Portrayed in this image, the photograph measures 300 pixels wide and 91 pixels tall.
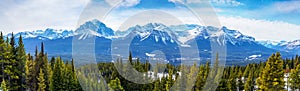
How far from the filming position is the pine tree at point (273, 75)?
40897 mm

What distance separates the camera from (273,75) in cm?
4172

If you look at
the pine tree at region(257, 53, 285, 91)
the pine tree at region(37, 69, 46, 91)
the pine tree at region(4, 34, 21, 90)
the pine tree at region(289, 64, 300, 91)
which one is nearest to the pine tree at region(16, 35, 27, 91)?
the pine tree at region(4, 34, 21, 90)

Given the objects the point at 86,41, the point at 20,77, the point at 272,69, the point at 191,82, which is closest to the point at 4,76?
the point at 20,77

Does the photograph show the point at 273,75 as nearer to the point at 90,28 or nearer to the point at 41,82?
the point at 90,28

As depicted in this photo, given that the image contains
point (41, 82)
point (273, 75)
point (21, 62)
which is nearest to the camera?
point (273, 75)

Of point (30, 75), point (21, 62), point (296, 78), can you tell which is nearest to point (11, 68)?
point (21, 62)

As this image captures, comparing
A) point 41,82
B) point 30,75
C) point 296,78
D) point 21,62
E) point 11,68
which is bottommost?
point 296,78

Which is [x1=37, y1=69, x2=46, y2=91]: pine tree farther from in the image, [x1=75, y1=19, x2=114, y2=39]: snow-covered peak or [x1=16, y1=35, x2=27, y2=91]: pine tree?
[x1=75, y1=19, x2=114, y2=39]: snow-covered peak

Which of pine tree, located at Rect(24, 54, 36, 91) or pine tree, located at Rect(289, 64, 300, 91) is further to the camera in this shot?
pine tree, located at Rect(289, 64, 300, 91)

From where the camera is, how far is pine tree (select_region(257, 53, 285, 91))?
4090 cm

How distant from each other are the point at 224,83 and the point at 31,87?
3743 centimetres

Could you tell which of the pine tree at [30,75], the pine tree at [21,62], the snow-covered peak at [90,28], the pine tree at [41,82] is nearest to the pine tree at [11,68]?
the pine tree at [21,62]

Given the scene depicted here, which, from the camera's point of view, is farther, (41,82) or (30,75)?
(41,82)

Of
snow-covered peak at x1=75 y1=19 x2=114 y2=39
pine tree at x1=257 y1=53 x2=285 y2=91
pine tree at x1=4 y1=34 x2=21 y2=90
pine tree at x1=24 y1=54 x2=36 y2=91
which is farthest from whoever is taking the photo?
pine tree at x1=24 y1=54 x2=36 y2=91
